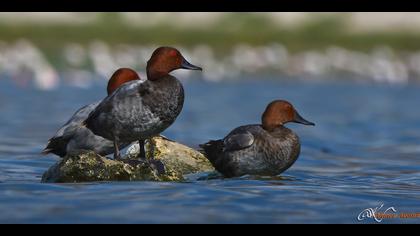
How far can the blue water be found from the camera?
7.19 metres

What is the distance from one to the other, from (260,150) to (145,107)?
1481mm

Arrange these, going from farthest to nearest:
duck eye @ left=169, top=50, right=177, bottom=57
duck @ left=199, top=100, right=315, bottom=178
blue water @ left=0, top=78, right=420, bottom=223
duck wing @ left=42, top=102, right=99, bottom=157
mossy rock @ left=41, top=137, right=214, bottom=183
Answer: duck wing @ left=42, top=102, right=99, bottom=157
duck @ left=199, top=100, right=315, bottom=178
duck eye @ left=169, top=50, right=177, bottom=57
mossy rock @ left=41, top=137, right=214, bottom=183
blue water @ left=0, top=78, right=420, bottom=223

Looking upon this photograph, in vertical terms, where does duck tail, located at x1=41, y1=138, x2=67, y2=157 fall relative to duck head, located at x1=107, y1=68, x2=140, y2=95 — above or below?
below

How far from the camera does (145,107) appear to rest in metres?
8.94

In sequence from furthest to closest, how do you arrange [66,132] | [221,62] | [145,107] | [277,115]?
[221,62] → [277,115] → [66,132] → [145,107]

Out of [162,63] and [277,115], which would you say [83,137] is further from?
[277,115]

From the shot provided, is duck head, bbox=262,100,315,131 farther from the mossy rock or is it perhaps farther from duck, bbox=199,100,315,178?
the mossy rock

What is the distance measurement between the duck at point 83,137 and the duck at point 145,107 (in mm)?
317

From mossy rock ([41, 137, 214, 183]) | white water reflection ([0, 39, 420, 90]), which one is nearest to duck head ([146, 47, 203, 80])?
mossy rock ([41, 137, 214, 183])

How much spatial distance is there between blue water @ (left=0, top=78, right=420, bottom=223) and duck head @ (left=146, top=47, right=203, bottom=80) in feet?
3.95

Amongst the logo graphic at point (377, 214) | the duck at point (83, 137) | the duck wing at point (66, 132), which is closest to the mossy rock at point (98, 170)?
the duck at point (83, 137)

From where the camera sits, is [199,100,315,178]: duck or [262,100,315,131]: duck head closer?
[199,100,315,178]: duck

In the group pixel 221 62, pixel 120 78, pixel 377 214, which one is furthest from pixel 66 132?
pixel 221 62

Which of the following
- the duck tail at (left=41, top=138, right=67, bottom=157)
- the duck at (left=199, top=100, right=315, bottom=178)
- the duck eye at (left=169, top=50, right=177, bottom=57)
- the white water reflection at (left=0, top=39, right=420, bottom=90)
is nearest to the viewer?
the duck eye at (left=169, top=50, right=177, bottom=57)
